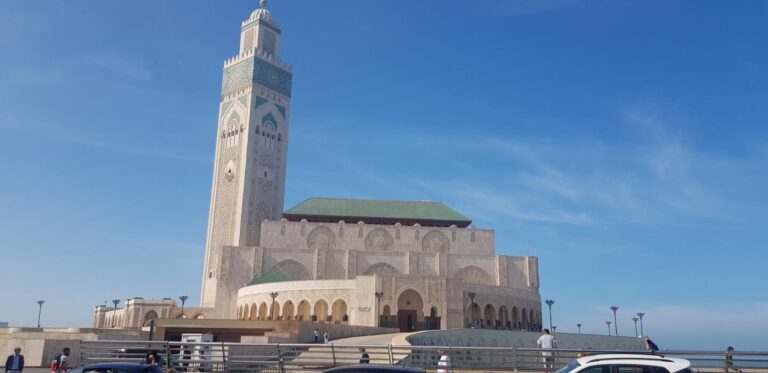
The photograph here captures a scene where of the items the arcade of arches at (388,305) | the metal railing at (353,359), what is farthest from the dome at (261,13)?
the metal railing at (353,359)

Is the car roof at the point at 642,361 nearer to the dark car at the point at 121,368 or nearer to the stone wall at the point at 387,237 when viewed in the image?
the dark car at the point at 121,368

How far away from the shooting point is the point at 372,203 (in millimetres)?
69625

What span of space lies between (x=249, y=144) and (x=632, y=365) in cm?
5958

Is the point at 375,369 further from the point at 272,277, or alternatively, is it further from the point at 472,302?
the point at 272,277

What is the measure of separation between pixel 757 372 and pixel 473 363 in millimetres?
6593

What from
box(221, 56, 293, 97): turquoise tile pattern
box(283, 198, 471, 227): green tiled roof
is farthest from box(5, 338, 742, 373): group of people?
box(221, 56, 293, 97): turquoise tile pattern

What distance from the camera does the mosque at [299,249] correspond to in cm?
5050

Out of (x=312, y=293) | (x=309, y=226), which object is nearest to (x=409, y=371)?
(x=312, y=293)

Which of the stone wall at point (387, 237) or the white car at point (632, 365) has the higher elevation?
the stone wall at point (387, 237)

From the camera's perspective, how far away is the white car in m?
8.26

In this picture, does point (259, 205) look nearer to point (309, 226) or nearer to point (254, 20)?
point (309, 226)

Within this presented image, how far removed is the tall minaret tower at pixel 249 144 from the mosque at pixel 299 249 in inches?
5.1

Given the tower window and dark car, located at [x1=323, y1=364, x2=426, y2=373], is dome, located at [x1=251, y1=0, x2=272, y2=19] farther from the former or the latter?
dark car, located at [x1=323, y1=364, x2=426, y2=373]

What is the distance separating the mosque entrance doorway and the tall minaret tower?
62.2ft
